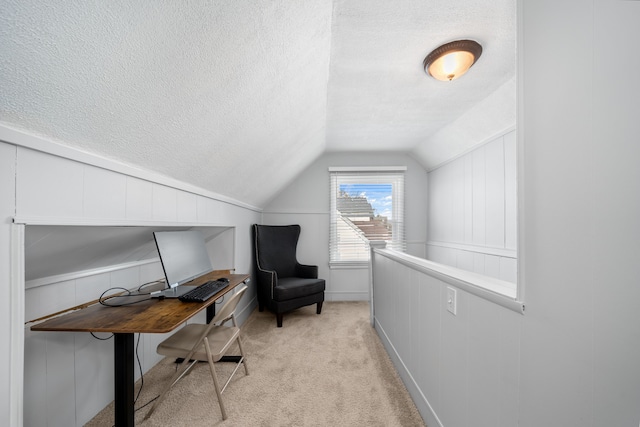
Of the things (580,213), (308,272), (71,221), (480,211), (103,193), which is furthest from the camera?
(308,272)

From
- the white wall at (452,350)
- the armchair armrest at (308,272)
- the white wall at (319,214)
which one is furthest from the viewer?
the white wall at (319,214)

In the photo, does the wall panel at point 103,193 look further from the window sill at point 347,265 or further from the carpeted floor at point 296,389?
the window sill at point 347,265

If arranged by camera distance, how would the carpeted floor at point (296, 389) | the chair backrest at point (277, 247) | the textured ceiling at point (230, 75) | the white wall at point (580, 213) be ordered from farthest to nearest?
the chair backrest at point (277, 247)
the carpeted floor at point (296, 389)
the textured ceiling at point (230, 75)
the white wall at point (580, 213)

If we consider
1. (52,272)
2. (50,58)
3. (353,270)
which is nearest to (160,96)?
(50,58)

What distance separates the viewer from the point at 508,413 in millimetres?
881

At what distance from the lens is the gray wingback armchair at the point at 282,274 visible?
3.02m

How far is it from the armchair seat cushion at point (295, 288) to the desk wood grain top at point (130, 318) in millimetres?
1464

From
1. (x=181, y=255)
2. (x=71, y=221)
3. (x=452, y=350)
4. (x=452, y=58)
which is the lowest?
(x=452, y=350)

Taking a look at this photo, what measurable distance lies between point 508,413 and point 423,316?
0.71 metres

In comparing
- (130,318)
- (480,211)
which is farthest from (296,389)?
(480,211)

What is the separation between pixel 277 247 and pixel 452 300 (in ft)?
9.19

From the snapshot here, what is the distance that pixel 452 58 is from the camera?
1.76 meters

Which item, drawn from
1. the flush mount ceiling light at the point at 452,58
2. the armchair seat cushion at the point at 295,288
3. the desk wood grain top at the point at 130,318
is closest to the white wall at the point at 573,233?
the flush mount ceiling light at the point at 452,58

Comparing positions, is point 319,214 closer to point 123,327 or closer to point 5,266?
point 123,327
